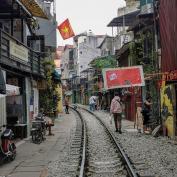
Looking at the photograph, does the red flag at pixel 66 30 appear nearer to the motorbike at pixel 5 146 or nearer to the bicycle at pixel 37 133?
the bicycle at pixel 37 133

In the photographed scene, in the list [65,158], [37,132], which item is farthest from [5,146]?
[37,132]

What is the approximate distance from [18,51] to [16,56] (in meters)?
0.56

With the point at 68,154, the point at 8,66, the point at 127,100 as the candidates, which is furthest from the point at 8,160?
the point at 127,100

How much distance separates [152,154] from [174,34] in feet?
23.0

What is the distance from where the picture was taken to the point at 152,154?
16.2 m

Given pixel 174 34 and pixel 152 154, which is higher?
pixel 174 34

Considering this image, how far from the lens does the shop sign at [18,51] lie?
21.3 m

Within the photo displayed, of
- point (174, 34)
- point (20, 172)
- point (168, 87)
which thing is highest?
point (174, 34)

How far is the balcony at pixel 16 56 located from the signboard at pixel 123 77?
149 inches

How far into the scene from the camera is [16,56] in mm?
22094

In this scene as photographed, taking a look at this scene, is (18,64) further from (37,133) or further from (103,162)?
(103,162)

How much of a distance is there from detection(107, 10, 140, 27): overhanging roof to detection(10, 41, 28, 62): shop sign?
2939cm

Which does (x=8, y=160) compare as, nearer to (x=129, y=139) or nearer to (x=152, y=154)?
(x=152, y=154)

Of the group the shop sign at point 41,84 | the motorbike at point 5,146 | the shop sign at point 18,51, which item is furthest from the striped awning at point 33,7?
the motorbike at point 5,146
